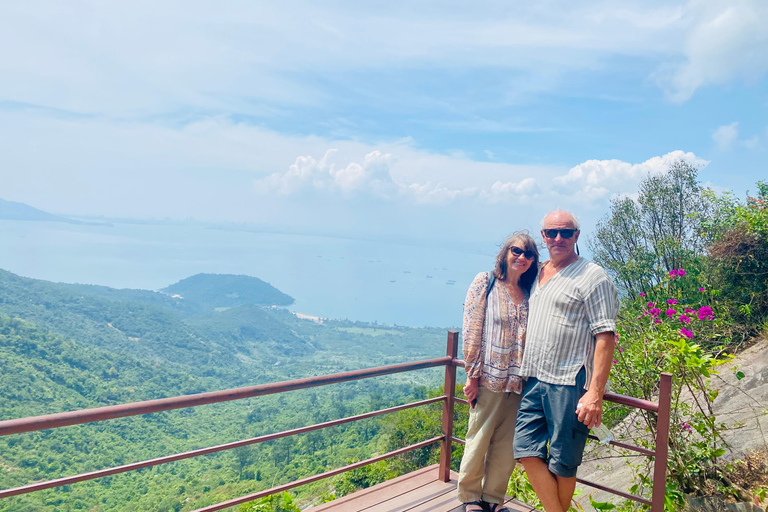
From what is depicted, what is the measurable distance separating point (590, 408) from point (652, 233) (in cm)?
1429

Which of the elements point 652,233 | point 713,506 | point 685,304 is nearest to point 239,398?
point 713,506

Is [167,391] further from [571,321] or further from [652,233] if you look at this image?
[571,321]

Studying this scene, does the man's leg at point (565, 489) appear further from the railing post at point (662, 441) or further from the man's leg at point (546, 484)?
the railing post at point (662, 441)

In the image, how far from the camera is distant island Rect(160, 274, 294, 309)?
161125mm

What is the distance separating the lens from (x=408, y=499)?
2.75 metres

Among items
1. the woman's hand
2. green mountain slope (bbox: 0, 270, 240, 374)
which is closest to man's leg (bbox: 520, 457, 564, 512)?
the woman's hand

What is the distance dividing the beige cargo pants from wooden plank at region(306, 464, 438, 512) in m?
Answer: 0.50

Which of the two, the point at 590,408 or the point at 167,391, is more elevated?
the point at 590,408

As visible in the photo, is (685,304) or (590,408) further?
(685,304)

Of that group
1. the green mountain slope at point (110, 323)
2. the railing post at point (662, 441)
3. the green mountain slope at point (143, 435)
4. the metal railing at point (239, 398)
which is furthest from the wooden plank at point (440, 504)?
the green mountain slope at point (110, 323)

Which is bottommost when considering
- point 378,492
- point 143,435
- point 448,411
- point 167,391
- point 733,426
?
point 167,391

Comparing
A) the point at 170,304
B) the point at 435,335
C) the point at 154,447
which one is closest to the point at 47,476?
the point at 154,447

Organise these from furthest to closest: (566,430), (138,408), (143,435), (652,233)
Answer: (143,435) < (652,233) < (566,430) < (138,408)

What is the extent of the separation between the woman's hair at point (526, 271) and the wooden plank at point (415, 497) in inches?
51.4
